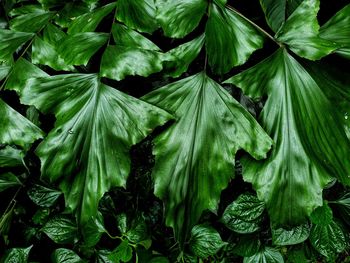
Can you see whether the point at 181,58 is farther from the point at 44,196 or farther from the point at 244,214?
the point at 44,196

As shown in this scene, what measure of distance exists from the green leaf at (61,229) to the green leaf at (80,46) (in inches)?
21.5

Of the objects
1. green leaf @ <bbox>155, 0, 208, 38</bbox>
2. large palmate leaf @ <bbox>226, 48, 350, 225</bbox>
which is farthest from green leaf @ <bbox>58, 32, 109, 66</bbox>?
large palmate leaf @ <bbox>226, 48, 350, 225</bbox>

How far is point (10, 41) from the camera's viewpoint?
0.81m

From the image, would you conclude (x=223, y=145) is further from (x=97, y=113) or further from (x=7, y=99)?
(x=7, y=99)

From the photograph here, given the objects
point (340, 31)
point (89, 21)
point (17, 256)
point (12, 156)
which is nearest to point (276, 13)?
point (340, 31)

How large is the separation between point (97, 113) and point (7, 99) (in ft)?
1.38

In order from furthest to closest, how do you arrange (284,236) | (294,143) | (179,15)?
(284,236) < (179,15) < (294,143)

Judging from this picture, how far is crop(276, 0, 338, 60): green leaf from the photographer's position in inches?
21.9

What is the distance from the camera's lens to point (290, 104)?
0.60 meters

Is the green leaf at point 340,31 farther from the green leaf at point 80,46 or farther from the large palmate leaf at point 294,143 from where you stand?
the green leaf at point 80,46

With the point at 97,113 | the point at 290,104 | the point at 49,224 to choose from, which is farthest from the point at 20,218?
the point at 290,104

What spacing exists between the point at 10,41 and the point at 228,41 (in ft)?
1.70

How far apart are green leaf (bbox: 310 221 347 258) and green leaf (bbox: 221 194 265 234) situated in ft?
0.49

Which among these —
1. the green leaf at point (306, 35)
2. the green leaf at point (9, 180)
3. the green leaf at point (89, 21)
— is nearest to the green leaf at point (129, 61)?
the green leaf at point (89, 21)
